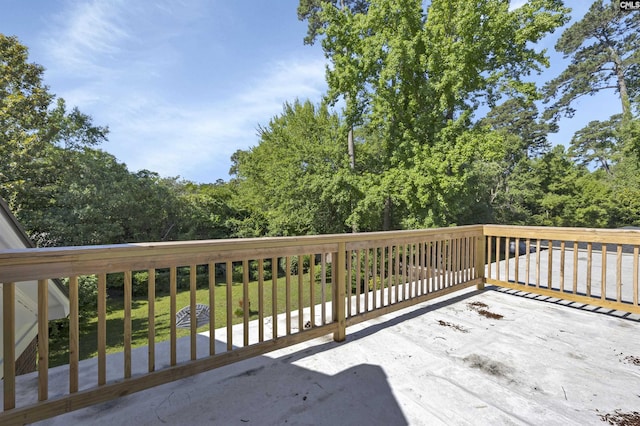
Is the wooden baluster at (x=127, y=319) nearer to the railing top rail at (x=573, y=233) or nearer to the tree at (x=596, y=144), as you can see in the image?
the railing top rail at (x=573, y=233)

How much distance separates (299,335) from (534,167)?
1804cm

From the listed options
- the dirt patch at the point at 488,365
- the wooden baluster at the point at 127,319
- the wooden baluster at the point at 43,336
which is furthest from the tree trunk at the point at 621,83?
the wooden baluster at the point at 43,336

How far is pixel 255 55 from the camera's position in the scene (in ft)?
29.0

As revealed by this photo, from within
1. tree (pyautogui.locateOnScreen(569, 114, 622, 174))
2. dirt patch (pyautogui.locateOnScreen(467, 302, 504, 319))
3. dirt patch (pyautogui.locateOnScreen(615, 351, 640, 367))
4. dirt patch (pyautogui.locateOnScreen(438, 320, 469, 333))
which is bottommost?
dirt patch (pyautogui.locateOnScreen(615, 351, 640, 367))

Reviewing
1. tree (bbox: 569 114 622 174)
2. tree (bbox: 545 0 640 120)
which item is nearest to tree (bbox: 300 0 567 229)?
tree (bbox: 545 0 640 120)

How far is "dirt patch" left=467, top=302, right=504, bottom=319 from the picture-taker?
308 centimetres

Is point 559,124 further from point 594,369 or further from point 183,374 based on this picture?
point 183,374

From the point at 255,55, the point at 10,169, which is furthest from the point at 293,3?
the point at 10,169

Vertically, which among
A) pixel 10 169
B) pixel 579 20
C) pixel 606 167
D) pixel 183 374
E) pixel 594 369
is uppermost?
pixel 579 20

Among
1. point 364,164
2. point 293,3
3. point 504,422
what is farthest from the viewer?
point 293,3

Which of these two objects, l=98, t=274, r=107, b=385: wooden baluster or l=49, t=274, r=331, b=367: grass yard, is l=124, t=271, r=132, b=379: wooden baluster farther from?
l=49, t=274, r=331, b=367: grass yard

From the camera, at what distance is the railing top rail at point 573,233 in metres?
2.86

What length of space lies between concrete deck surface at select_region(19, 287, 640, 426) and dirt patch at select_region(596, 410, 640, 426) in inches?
1.1

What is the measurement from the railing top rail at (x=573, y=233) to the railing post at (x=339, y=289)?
2.58m
